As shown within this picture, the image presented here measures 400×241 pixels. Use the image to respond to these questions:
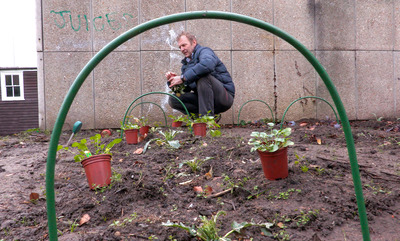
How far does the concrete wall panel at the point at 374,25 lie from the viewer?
507 cm

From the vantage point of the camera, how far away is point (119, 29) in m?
4.67

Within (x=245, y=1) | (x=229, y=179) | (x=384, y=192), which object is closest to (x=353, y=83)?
(x=245, y=1)

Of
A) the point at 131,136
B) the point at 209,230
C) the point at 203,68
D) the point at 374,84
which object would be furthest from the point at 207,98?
the point at 374,84

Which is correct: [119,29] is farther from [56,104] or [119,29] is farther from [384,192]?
[384,192]

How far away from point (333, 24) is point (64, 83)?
168 inches

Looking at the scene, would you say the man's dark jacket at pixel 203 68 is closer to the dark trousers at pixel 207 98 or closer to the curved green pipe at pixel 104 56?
the dark trousers at pixel 207 98

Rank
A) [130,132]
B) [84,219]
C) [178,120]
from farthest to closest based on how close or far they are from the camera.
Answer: [178,120], [130,132], [84,219]

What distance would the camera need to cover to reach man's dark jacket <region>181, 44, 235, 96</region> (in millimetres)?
3639

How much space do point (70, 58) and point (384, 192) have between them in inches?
168

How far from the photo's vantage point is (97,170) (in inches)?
75.7

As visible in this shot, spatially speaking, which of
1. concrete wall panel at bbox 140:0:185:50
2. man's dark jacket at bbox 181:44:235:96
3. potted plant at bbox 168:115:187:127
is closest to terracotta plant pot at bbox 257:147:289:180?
potted plant at bbox 168:115:187:127

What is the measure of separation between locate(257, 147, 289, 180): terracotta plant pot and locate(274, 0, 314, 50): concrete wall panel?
3.32 metres

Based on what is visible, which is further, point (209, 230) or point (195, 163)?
point (195, 163)

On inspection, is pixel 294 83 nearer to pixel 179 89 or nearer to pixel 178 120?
pixel 179 89
